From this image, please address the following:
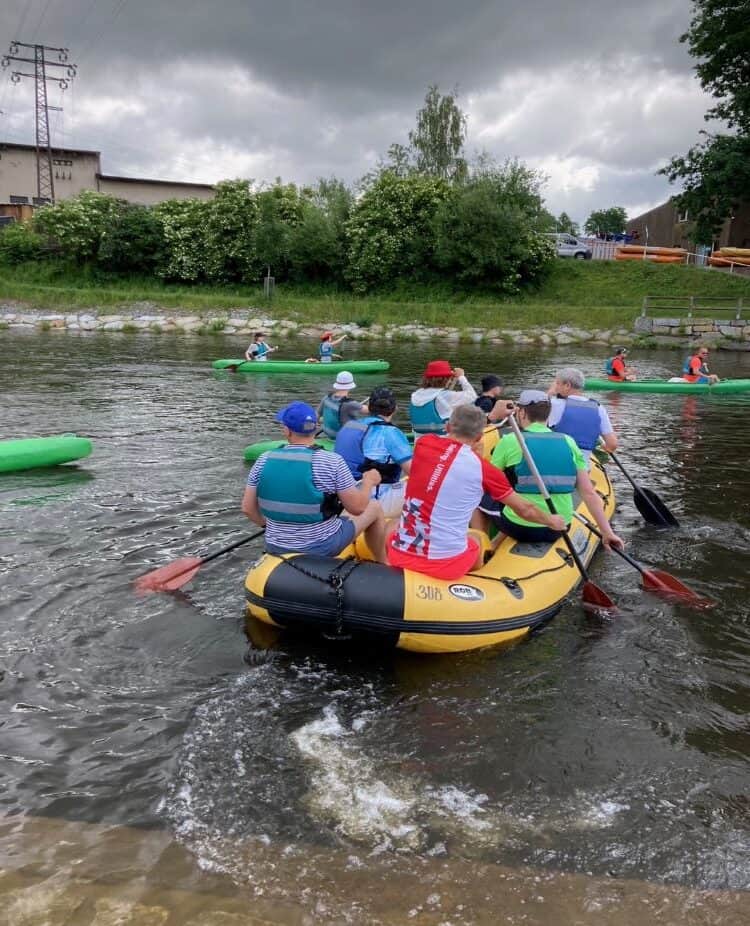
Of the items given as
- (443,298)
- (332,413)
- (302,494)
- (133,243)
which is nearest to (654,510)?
(332,413)

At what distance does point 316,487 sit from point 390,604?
88cm

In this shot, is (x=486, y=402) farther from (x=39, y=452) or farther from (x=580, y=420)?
(x=39, y=452)

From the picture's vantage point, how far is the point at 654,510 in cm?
746

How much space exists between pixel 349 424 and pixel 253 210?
3158cm

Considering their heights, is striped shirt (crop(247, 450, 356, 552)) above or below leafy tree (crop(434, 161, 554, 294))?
below

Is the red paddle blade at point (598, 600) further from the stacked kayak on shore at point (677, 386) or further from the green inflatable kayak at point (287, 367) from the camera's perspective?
the green inflatable kayak at point (287, 367)

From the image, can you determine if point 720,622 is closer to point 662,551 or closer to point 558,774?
point 662,551

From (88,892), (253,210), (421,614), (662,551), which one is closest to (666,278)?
(253,210)

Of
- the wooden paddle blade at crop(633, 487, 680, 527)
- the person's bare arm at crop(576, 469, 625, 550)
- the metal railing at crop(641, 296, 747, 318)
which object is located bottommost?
the wooden paddle blade at crop(633, 487, 680, 527)

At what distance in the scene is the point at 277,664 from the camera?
4.68 metres

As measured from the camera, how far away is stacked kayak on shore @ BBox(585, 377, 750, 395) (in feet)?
51.4

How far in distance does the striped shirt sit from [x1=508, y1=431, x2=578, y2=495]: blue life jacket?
1498 mm

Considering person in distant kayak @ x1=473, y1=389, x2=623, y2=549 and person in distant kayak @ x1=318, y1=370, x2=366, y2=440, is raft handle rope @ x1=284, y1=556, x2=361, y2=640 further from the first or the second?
person in distant kayak @ x1=318, y1=370, x2=366, y2=440

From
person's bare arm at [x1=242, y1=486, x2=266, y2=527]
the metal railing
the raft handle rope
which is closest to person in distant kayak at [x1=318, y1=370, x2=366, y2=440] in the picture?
person's bare arm at [x1=242, y1=486, x2=266, y2=527]
